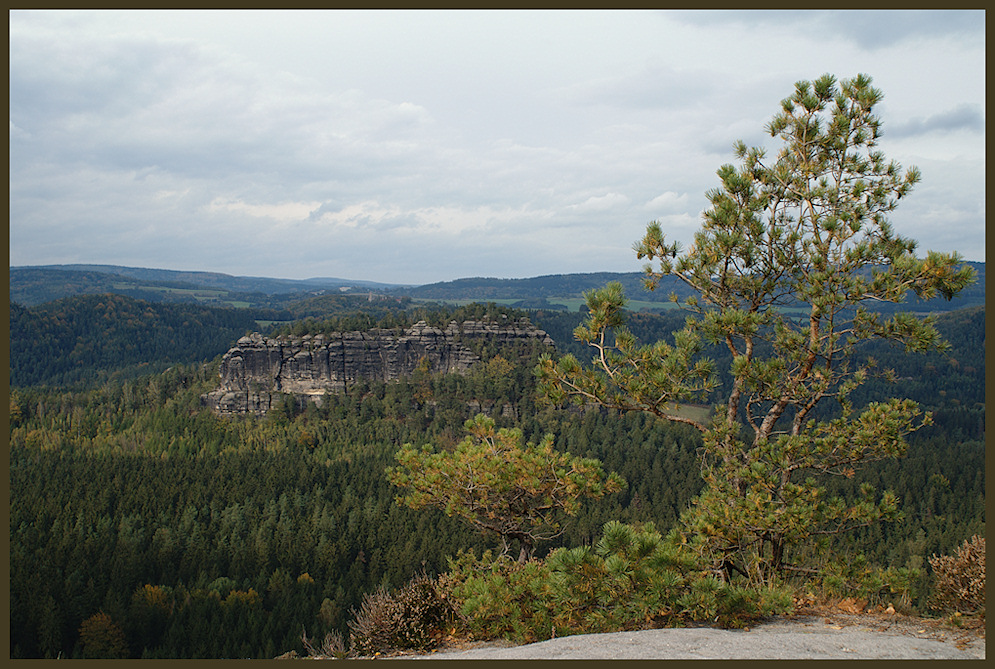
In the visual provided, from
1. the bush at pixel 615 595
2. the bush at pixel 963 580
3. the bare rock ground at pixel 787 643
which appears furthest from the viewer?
the bush at pixel 963 580

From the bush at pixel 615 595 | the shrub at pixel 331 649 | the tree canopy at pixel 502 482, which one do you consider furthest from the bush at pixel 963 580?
the shrub at pixel 331 649

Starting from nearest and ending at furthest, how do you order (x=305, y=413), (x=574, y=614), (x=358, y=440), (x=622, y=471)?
1. (x=574, y=614)
2. (x=622, y=471)
3. (x=358, y=440)
4. (x=305, y=413)

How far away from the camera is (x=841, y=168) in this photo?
16.2 metres

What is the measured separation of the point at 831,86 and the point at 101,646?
55403mm

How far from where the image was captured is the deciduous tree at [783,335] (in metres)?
14.5

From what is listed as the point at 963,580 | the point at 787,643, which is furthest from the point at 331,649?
the point at 963,580

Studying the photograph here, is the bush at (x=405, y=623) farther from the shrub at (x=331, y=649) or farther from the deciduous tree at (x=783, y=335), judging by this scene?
the deciduous tree at (x=783, y=335)

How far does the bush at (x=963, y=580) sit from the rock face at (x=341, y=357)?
112162 millimetres

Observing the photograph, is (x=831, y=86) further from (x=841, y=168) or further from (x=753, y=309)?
(x=753, y=309)

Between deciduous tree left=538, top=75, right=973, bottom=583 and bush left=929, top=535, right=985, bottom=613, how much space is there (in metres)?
1.61

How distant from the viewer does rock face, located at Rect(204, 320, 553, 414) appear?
123m

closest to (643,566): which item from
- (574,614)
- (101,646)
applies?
(574,614)

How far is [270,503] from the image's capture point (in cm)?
7662

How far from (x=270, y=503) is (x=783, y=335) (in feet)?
237
